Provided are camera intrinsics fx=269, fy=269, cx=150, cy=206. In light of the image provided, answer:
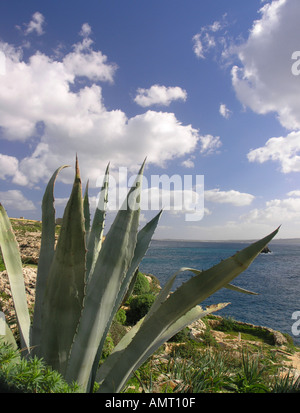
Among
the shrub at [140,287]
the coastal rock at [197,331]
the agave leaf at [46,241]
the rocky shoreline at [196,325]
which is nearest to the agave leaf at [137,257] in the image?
the agave leaf at [46,241]

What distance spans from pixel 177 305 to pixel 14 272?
1.41m

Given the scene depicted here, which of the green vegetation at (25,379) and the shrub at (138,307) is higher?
the green vegetation at (25,379)

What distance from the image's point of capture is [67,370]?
6.19 ft

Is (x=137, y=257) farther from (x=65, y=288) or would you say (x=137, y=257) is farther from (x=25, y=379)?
(x=25, y=379)

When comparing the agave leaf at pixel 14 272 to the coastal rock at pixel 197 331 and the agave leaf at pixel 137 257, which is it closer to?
the agave leaf at pixel 137 257

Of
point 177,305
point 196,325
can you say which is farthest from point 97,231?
point 196,325

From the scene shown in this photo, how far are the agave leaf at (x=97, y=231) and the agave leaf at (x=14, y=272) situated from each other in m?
0.60

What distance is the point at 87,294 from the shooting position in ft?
6.57

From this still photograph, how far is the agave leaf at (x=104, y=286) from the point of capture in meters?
1.91

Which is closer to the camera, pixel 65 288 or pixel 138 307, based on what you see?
pixel 65 288

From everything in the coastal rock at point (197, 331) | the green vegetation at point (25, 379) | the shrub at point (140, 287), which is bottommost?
the coastal rock at point (197, 331)
